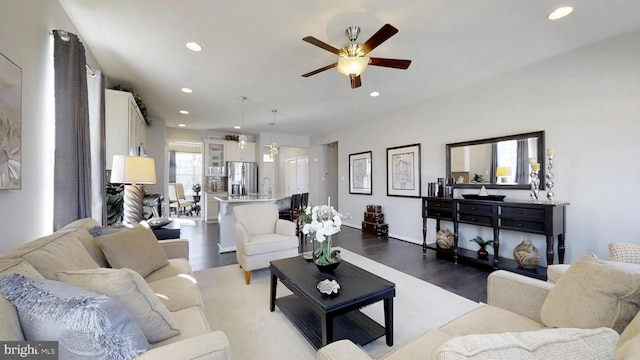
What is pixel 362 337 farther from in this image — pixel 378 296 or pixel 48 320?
pixel 48 320

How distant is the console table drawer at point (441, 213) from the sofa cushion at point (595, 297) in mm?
2650

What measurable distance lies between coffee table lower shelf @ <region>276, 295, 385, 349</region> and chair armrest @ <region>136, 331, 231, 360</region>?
3.15ft

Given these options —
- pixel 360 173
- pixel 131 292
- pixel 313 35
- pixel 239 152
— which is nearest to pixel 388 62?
pixel 313 35

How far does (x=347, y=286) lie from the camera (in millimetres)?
→ 1833

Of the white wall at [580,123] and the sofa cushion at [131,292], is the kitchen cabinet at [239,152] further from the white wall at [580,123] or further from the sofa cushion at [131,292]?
the sofa cushion at [131,292]

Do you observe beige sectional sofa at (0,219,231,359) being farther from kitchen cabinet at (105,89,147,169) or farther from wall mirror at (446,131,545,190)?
wall mirror at (446,131,545,190)

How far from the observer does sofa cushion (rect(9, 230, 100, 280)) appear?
3.72ft

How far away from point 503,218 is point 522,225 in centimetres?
21

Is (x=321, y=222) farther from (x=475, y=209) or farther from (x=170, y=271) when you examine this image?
(x=475, y=209)

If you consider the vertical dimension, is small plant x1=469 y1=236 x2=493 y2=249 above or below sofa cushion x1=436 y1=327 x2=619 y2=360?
below

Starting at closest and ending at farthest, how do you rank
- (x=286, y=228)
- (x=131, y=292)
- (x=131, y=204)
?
1. (x=131, y=292)
2. (x=131, y=204)
3. (x=286, y=228)

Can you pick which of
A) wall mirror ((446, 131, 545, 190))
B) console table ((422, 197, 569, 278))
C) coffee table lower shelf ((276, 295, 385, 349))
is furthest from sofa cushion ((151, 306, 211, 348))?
wall mirror ((446, 131, 545, 190))

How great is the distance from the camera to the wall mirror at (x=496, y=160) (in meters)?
3.29

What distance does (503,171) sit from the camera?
3.57 m
